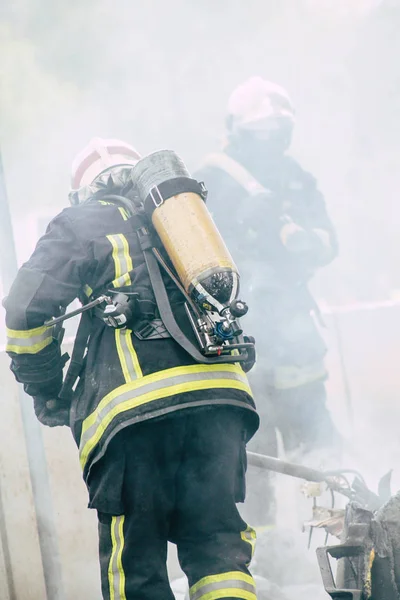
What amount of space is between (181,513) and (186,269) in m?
0.92

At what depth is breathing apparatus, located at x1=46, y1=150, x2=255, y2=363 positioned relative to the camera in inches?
90.4

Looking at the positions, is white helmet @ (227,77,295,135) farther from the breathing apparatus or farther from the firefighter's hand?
the firefighter's hand

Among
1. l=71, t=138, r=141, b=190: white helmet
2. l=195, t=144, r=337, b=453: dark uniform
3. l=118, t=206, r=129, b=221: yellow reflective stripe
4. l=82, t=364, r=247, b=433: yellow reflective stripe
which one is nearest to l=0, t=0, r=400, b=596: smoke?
l=195, t=144, r=337, b=453: dark uniform

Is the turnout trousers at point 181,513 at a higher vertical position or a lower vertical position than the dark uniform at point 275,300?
lower

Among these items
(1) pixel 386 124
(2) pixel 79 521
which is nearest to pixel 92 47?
(1) pixel 386 124

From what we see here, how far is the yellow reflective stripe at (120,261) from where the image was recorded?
2.43m

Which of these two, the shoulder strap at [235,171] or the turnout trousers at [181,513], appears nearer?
the turnout trousers at [181,513]

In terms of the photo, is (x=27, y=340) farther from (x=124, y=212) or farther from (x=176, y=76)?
(x=176, y=76)

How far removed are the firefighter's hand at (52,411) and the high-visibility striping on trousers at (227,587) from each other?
0.84 metres

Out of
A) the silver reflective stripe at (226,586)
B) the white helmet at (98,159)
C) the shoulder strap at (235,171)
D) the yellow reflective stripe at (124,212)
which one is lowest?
the silver reflective stripe at (226,586)

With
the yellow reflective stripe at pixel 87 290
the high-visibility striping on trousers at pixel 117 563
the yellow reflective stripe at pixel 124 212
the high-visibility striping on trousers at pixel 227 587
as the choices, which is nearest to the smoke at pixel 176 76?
the yellow reflective stripe at pixel 124 212

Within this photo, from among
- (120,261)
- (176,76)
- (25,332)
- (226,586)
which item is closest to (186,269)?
(120,261)

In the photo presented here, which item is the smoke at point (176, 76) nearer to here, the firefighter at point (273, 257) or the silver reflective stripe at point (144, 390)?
the firefighter at point (273, 257)

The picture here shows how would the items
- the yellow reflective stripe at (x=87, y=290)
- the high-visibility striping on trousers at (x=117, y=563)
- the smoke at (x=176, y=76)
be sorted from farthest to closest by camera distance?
the smoke at (x=176, y=76), the yellow reflective stripe at (x=87, y=290), the high-visibility striping on trousers at (x=117, y=563)
